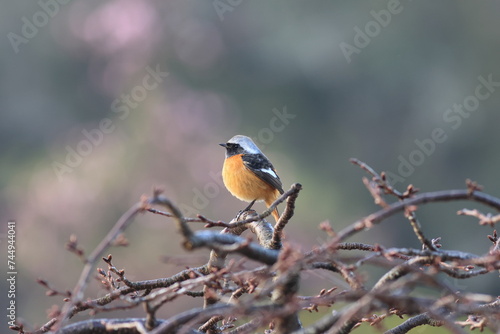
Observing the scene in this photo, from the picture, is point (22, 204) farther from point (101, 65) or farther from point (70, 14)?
point (70, 14)

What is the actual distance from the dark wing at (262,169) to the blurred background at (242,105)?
4126mm

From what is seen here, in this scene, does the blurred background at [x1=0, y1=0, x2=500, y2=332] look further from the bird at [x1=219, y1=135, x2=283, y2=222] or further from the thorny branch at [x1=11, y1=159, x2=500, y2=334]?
the thorny branch at [x1=11, y1=159, x2=500, y2=334]

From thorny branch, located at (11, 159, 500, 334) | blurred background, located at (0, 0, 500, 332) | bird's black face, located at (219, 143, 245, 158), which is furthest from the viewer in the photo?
blurred background, located at (0, 0, 500, 332)

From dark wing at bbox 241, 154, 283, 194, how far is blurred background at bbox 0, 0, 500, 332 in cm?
413

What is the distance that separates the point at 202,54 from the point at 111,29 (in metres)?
1.50

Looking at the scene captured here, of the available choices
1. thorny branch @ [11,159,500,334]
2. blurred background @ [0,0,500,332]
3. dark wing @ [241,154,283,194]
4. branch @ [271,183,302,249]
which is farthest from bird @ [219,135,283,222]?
blurred background @ [0,0,500,332]

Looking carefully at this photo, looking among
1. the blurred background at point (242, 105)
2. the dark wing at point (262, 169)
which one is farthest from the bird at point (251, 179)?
the blurred background at point (242, 105)

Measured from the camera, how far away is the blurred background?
9.36 meters

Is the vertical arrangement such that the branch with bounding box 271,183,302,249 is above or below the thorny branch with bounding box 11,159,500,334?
above

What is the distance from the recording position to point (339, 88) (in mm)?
12320

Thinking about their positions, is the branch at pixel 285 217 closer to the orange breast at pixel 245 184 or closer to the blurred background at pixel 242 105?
the orange breast at pixel 245 184

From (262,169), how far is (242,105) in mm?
6798

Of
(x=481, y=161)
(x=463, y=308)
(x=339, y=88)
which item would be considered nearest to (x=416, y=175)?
(x=481, y=161)

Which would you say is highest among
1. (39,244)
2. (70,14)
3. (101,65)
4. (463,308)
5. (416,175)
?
(70,14)
